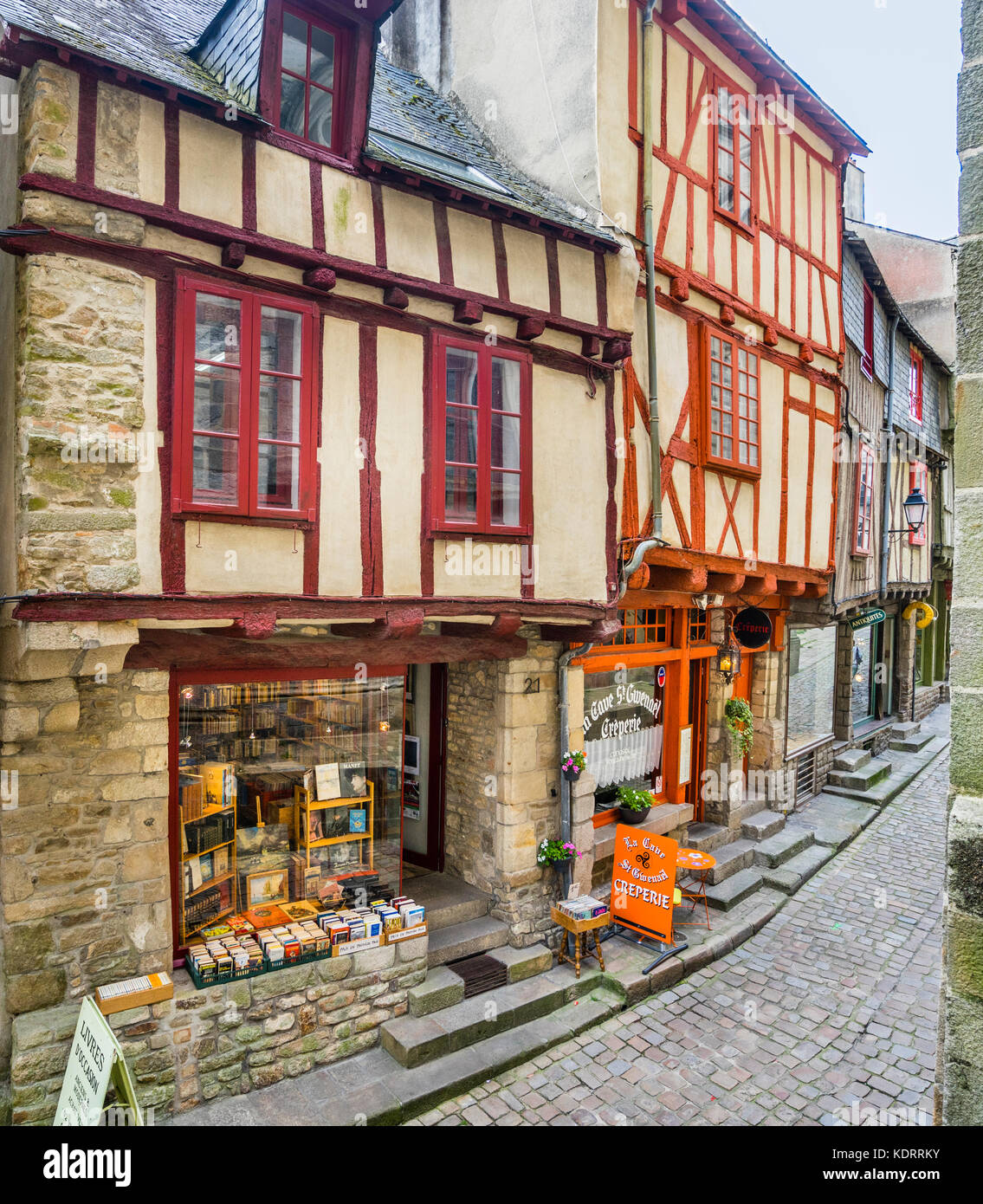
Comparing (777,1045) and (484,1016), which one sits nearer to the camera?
(484,1016)

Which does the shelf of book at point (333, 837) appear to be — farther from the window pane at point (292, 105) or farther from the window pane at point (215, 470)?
the window pane at point (292, 105)

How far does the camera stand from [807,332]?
1056 cm

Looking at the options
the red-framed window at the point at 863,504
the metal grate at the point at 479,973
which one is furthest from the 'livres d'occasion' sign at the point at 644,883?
the red-framed window at the point at 863,504

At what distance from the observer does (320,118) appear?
5469 millimetres

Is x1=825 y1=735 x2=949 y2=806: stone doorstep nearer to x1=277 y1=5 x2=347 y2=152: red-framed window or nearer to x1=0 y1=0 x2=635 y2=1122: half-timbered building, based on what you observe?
x1=0 y1=0 x2=635 y2=1122: half-timbered building

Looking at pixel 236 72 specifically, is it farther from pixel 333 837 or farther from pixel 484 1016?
pixel 484 1016

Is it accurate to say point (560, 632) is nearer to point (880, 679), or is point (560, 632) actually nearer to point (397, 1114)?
point (397, 1114)

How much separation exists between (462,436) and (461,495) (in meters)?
0.48

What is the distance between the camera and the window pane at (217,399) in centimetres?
489

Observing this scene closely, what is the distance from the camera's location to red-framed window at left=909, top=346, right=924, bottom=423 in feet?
55.4

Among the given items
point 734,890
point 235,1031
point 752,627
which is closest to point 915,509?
point 752,627
